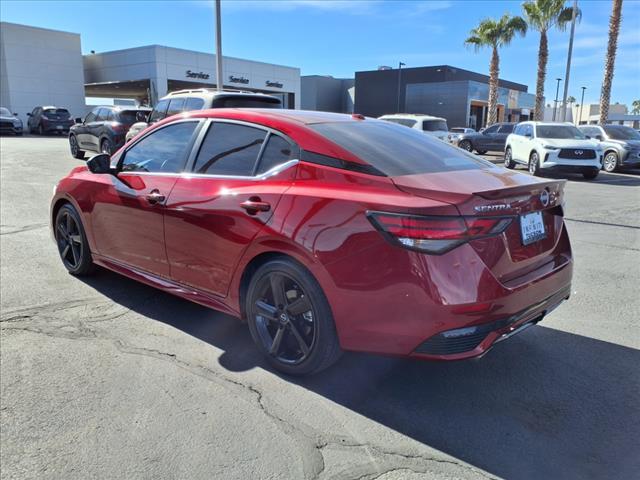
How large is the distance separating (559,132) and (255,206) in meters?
15.6

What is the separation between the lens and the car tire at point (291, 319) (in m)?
3.04

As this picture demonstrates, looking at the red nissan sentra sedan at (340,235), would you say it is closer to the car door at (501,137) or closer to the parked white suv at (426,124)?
the parked white suv at (426,124)

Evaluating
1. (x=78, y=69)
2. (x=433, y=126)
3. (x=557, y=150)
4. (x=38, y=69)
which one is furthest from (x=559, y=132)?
(x=78, y=69)

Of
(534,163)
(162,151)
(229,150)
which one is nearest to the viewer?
(229,150)

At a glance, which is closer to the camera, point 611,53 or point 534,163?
point 534,163

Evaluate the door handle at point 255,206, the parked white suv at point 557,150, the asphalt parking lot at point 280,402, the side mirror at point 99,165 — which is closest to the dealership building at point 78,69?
the parked white suv at point 557,150

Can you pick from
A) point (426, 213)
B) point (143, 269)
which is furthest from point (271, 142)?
point (143, 269)

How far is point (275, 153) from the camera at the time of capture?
341cm

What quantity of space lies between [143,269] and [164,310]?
42 cm

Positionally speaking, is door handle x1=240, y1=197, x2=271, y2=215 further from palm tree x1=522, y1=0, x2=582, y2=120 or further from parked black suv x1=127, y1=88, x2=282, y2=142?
palm tree x1=522, y1=0, x2=582, y2=120

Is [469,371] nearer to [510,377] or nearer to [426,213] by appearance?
[510,377]

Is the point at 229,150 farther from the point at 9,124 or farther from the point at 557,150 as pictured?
the point at 9,124

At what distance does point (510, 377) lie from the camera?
3367 millimetres

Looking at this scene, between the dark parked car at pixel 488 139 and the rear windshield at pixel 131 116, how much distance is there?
47.3ft
